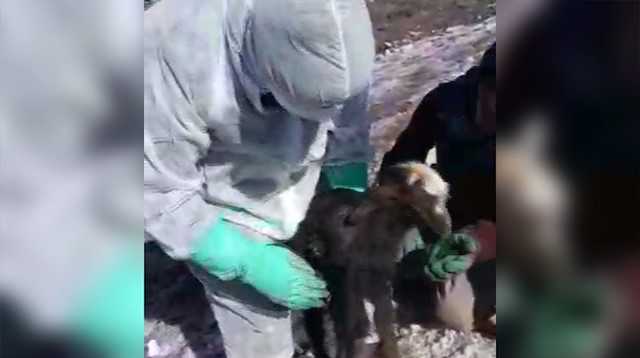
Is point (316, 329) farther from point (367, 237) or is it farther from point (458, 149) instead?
point (458, 149)

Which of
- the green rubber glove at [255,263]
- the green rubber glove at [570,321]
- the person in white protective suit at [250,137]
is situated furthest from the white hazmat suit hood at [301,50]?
the green rubber glove at [570,321]

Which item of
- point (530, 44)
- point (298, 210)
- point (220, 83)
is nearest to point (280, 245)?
point (298, 210)

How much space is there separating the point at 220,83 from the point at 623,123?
339mm

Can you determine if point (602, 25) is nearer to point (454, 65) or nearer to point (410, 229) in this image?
point (454, 65)

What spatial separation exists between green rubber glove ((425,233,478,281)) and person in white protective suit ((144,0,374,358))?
0.09m

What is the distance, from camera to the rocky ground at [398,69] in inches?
30.9

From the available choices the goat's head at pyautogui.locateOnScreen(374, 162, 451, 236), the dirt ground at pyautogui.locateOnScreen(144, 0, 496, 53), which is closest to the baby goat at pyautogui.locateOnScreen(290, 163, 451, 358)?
the goat's head at pyautogui.locateOnScreen(374, 162, 451, 236)

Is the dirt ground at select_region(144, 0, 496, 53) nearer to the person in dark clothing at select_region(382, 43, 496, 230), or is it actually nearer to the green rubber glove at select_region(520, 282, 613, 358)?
the person in dark clothing at select_region(382, 43, 496, 230)

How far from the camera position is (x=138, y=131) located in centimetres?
77

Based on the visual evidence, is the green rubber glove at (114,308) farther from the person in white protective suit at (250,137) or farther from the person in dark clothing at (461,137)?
the person in dark clothing at (461,137)

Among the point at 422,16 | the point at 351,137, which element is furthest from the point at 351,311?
the point at 422,16

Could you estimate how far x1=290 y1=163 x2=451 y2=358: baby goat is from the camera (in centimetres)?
80

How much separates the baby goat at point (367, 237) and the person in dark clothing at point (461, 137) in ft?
0.04

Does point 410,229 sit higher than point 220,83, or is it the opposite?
point 220,83
